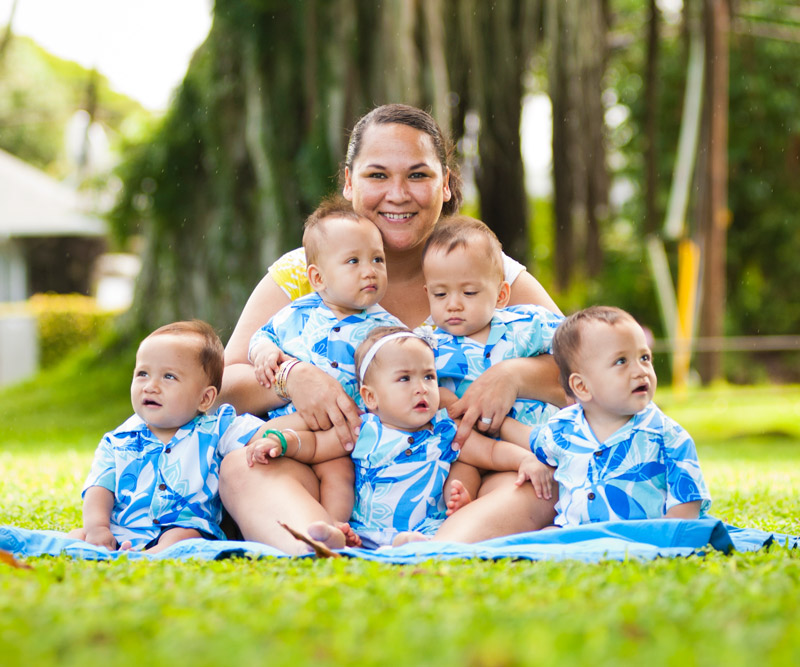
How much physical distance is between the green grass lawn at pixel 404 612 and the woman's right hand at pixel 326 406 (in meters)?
0.55

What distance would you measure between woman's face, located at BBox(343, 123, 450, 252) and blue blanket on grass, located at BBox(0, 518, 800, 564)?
3.88 feet

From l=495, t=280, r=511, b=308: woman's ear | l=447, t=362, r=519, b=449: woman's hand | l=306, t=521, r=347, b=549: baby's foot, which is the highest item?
l=495, t=280, r=511, b=308: woman's ear

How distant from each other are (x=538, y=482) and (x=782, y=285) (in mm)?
17386

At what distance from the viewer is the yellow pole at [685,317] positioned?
10930mm

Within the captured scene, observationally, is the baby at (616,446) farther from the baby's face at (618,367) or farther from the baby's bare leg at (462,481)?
the baby's bare leg at (462,481)

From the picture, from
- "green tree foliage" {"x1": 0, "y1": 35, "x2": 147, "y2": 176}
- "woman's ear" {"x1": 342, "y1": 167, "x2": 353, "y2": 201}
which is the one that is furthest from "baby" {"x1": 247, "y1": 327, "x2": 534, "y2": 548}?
"green tree foliage" {"x1": 0, "y1": 35, "x2": 147, "y2": 176}

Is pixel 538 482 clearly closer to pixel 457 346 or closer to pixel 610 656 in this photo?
pixel 457 346

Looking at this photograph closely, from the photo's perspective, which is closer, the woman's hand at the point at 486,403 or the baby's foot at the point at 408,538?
the baby's foot at the point at 408,538

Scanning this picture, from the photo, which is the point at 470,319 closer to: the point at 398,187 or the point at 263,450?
the point at 398,187

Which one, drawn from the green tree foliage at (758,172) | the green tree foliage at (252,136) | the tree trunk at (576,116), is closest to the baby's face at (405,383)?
the green tree foliage at (252,136)

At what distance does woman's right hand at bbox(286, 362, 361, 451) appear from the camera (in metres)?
2.80

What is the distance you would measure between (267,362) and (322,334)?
0.19 metres

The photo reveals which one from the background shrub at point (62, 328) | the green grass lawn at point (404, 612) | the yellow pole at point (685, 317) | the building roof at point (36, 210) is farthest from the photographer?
the building roof at point (36, 210)

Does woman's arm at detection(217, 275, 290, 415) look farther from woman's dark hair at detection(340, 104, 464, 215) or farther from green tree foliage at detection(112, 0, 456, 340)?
green tree foliage at detection(112, 0, 456, 340)
